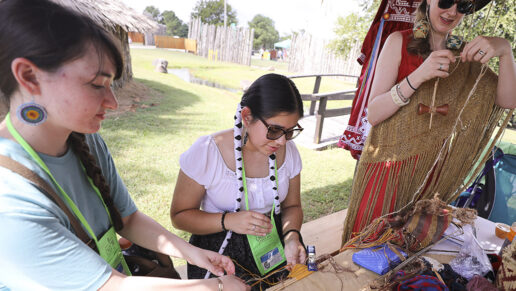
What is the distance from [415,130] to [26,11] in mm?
1636

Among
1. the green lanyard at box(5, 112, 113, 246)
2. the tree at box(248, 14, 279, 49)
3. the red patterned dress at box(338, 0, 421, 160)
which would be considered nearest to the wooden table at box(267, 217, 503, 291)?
the green lanyard at box(5, 112, 113, 246)

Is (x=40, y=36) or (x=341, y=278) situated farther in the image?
(x=341, y=278)

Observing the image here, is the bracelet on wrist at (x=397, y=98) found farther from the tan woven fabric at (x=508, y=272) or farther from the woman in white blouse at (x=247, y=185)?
the tan woven fabric at (x=508, y=272)

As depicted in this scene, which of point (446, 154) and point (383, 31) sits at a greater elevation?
point (383, 31)

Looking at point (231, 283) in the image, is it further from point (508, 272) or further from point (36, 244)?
point (508, 272)

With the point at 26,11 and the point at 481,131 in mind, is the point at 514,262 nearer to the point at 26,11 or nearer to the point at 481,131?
the point at 481,131

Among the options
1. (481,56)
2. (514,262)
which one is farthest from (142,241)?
(481,56)

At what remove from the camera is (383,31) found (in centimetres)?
242

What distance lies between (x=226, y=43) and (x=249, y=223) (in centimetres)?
1924

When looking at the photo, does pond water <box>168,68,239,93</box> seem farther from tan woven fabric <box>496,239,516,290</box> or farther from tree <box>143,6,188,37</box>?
tree <box>143,6,188,37</box>

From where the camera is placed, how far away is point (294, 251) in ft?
5.06

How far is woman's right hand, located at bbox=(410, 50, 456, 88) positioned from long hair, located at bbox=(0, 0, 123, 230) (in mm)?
1351

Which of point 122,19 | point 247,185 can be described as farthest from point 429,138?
point 122,19

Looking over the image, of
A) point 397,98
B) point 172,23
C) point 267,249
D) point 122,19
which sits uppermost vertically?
point 172,23
